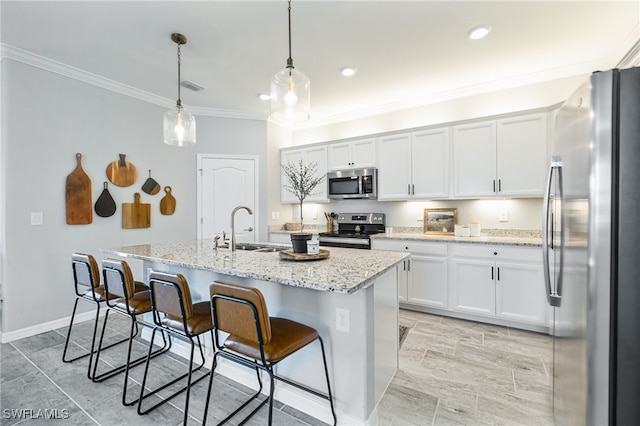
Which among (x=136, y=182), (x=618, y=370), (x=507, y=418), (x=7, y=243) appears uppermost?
(x=136, y=182)

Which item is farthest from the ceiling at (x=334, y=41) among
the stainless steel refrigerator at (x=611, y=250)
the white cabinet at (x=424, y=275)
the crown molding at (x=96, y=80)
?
the white cabinet at (x=424, y=275)

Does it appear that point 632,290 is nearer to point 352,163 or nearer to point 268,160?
point 352,163

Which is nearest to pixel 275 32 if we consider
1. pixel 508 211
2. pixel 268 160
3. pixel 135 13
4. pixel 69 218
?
pixel 135 13

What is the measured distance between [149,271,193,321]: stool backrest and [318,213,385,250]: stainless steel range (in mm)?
2500

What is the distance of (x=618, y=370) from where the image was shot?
1.02m

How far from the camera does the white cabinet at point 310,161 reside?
15.1 ft

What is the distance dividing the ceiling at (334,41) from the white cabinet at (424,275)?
206cm

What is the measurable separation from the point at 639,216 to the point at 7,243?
4.56 metres

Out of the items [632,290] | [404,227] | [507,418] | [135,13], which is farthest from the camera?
[404,227]

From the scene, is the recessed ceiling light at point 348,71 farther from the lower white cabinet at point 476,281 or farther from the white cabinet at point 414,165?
the lower white cabinet at point 476,281

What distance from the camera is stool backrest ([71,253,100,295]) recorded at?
2273 millimetres

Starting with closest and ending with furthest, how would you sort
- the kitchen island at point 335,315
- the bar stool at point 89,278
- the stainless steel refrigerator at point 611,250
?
the stainless steel refrigerator at point 611,250
the kitchen island at point 335,315
the bar stool at point 89,278

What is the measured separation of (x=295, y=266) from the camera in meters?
1.74

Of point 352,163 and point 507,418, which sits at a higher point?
point 352,163
